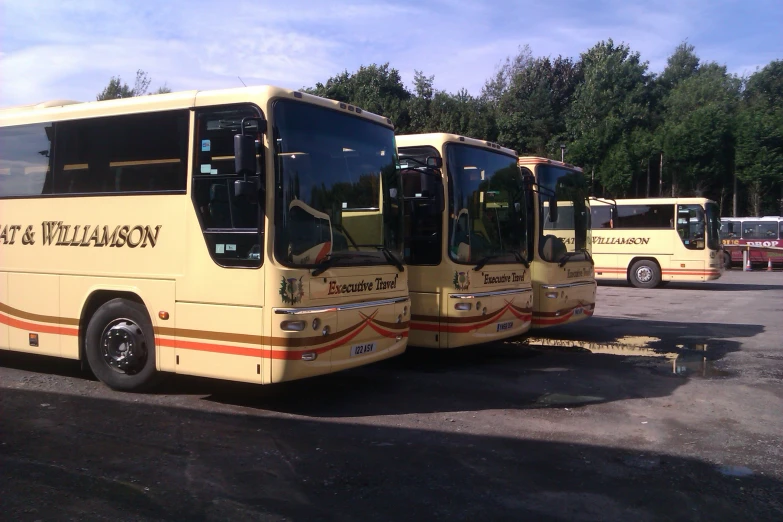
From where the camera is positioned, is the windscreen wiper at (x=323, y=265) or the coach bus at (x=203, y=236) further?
the windscreen wiper at (x=323, y=265)

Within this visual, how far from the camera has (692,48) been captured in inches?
2793

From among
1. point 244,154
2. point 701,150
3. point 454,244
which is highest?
point 701,150

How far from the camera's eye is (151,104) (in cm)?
757

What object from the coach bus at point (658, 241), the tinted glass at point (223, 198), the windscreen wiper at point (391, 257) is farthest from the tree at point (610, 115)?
the tinted glass at point (223, 198)

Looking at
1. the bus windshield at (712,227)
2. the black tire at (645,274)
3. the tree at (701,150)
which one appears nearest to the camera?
the bus windshield at (712,227)

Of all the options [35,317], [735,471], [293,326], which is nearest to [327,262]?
[293,326]

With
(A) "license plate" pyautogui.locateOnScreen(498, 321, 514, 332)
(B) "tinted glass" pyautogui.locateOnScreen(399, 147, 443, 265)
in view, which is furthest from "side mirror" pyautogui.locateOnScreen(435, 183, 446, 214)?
(A) "license plate" pyautogui.locateOnScreen(498, 321, 514, 332)

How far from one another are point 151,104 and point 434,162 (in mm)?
3593

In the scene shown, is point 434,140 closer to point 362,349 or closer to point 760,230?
point 362,349

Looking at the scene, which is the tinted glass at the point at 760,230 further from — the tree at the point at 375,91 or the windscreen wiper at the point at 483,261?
the windscreen wiper at the point at 483,261

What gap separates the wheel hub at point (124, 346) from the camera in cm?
768

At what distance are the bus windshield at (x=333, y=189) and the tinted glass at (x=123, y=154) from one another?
124 cm

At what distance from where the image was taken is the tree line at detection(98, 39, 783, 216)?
134ft

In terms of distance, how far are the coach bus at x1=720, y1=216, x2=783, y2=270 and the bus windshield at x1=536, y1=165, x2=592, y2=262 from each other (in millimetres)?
28523
